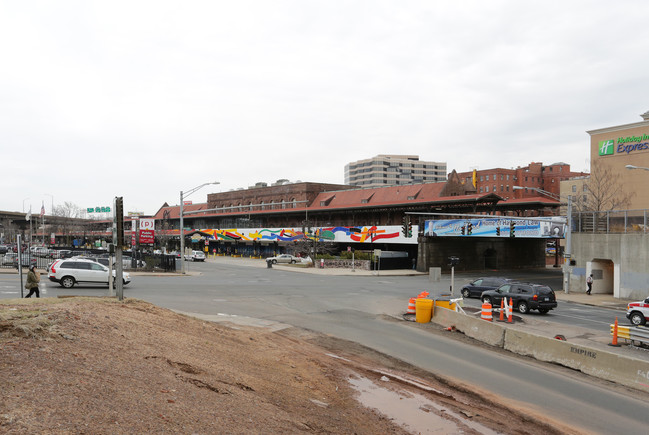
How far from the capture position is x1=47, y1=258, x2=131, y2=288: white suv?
28203 mm

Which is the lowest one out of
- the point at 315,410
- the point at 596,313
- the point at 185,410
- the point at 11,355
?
the point at 596,313

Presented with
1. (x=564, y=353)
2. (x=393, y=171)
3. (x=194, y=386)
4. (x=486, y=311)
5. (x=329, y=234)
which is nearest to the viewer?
(x=194, y=386)

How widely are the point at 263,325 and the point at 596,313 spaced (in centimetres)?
1914

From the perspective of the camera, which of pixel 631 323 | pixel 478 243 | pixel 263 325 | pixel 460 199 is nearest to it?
pixel 263 325

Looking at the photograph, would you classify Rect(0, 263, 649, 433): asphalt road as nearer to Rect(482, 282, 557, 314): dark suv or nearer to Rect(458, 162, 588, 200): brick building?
Rect(482, 282, 557, 314): dark suv

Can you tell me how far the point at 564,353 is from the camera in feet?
47.3

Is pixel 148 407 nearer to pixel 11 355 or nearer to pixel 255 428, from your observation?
pixel 255 428

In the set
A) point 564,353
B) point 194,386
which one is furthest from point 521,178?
point 194,386

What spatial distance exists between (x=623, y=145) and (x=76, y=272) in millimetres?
65393

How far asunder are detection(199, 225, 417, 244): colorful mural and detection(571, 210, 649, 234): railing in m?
20.4

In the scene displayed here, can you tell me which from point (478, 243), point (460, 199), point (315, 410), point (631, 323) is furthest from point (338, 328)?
point (478, 243)

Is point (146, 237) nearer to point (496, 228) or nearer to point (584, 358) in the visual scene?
point (496, 228)

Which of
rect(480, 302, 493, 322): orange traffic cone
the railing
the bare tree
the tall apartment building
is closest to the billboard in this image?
the railing

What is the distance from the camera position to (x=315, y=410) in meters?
8.39
